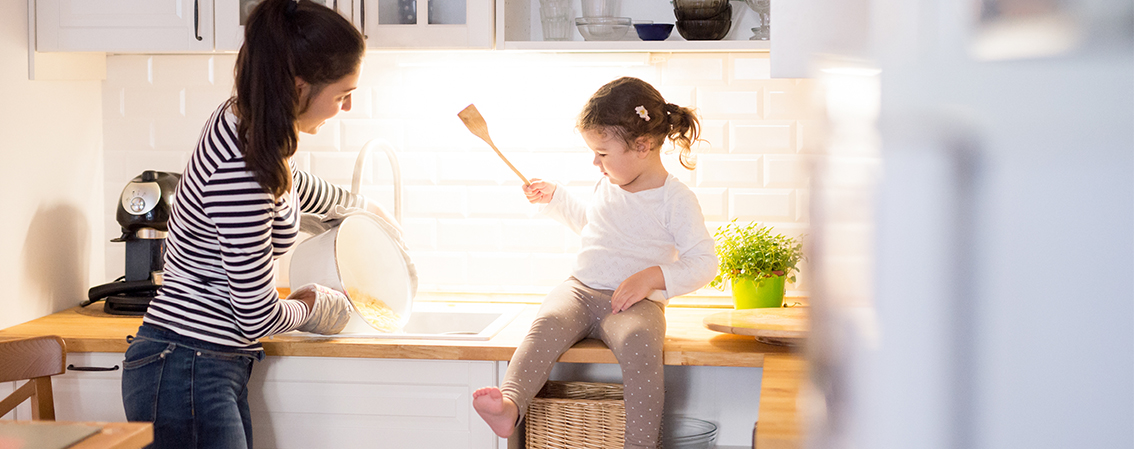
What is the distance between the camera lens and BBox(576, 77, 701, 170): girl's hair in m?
1.78

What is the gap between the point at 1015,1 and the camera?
0.36 ft

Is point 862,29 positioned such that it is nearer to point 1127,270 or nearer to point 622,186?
point 1127,270

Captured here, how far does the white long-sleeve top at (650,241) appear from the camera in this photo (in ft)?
5.65

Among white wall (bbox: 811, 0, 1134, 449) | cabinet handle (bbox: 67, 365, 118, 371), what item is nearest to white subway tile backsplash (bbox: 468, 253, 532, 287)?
cabinet handle (bbox: 67, 365, 118, 371)

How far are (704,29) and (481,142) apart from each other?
2.22 ft

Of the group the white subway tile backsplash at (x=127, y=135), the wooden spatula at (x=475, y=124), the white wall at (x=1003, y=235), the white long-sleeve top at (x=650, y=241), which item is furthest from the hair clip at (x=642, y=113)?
the white wall at (x=1003, y=235)

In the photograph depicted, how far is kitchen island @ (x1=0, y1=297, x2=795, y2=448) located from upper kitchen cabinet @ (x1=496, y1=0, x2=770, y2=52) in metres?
0.66

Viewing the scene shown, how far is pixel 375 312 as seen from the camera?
180 cm

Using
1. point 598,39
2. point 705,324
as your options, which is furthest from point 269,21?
point 705,324

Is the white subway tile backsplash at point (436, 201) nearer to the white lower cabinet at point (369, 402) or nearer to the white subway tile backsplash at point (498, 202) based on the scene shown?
the white subway tile backsplash at point (498, 202)

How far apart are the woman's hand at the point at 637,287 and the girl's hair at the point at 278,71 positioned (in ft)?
2.34

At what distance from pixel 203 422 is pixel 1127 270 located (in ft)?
4.99

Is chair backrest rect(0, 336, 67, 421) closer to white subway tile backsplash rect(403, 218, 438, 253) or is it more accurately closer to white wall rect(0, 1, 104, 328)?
white wall rect(0, 1, 104, 328)

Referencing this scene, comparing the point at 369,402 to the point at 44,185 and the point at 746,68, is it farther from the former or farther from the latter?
the point at 746,68
